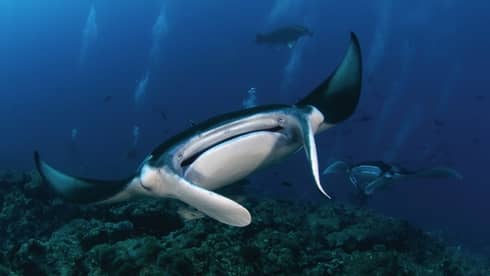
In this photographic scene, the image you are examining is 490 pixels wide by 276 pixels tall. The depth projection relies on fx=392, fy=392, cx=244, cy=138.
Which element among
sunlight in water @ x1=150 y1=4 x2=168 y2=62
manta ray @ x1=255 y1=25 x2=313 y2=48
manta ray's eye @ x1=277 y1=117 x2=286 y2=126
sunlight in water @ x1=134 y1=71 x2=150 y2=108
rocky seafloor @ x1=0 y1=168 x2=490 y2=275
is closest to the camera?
manta ray's eye @ x1=277 y1=117 x2=286 y2=126

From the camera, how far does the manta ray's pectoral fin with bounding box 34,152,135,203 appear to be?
2.60m

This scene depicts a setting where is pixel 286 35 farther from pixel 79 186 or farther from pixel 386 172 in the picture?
pixel 79 186

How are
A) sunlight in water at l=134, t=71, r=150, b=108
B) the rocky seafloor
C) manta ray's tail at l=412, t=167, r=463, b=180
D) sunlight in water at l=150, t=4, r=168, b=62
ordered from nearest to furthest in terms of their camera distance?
the rocky seafloor → manta ray's tail at l=412, t=167, r=463, b=180 → sunlight in water at l=134, t=71, r=150, b=108 → sunlight in water at l=150, t=4, r=168, b=62

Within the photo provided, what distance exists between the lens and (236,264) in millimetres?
2828

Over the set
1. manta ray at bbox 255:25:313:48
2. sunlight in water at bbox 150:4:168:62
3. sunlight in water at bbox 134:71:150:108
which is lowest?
sunlight in water at bbox 134:71:150:108

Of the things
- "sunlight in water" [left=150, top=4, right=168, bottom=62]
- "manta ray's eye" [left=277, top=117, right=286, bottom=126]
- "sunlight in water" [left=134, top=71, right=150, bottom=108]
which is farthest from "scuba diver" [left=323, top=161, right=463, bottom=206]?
"sunlight in water" [left=150, top=4, right=168, bottom=62]

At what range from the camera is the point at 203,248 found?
293cm

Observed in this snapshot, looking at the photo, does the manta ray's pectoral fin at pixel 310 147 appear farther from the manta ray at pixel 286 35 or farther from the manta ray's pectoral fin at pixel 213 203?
the manta ray at pixel 286 35

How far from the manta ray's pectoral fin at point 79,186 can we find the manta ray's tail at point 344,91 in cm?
154

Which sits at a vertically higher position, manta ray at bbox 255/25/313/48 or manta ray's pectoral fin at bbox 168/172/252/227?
manta ray's pectoral fin at bbox 168/172/252/227

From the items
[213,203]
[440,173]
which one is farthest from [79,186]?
[440,173]

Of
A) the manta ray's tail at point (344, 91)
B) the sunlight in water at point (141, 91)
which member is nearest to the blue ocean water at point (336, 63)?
the sunlight in water at point (141, 91)

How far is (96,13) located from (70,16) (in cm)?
819

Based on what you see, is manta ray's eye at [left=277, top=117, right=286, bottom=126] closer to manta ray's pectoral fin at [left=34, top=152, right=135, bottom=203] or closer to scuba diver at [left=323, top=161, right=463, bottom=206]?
manta ray's pectoral fin at [left=34, top=152, right=135, bottom=203]
